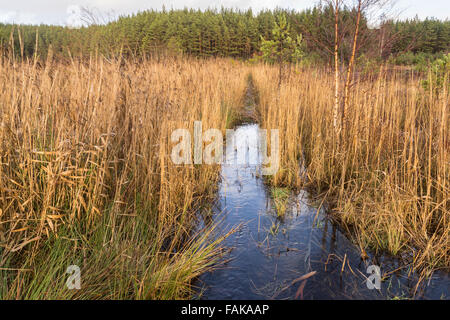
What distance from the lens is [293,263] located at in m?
2.10

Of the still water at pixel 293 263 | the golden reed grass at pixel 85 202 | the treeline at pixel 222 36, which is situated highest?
the treeline at pixel 222 36

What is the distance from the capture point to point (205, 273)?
1981mm

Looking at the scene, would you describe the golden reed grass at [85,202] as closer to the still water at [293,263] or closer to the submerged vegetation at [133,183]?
the submerged vegetation at [133,183]

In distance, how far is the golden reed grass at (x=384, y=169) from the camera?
6.93ft

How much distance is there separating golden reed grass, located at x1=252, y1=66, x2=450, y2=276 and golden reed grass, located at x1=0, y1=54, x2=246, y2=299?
1.30 meters

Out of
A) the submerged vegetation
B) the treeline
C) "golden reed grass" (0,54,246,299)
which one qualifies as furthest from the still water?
the treeline

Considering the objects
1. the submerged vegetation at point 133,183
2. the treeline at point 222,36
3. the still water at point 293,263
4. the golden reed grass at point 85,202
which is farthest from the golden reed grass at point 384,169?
the golden reed grass at point 85,202

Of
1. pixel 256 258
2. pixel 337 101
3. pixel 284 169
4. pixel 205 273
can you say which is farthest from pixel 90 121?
pixel 337 101

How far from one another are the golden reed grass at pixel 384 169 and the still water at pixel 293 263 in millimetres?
138

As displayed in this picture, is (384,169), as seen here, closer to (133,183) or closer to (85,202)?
(133,183)

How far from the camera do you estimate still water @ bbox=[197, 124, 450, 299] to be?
5.94 ft

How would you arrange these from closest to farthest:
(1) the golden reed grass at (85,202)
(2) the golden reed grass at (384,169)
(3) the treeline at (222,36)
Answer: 1. (1) the golden reed grass at (85,202)
2. (2) the golden reed grass at (384,169)
3. (3) the treeline at (222,36)

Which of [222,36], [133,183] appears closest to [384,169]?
[133,183]

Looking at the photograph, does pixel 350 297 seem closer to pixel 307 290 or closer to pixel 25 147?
pixel 307 290
